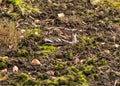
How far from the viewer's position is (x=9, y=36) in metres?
4.41

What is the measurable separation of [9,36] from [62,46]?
721mm

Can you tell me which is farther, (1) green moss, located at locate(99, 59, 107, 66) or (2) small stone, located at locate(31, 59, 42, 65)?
(1) green moss, located at locate(99, 59, 107, 66)

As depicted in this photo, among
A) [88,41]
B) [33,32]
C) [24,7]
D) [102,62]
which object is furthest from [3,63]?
[24,7]

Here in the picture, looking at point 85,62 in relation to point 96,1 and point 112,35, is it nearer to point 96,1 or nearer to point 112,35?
point 112,35

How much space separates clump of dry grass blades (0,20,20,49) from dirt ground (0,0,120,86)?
1 centimetres

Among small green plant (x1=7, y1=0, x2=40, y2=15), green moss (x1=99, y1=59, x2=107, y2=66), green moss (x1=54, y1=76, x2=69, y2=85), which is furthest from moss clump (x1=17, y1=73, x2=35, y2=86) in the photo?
small green plant (x1=7, y1=0, x2=40, y2=15)

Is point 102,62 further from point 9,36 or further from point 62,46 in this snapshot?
point 9,36

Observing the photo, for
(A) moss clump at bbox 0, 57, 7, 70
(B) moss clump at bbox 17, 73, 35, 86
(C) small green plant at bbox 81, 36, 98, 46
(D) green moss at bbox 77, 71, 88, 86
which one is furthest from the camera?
(C) small green plant at bbox 81, 36, 98, 46

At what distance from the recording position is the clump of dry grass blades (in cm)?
438

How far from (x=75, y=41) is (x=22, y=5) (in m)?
1.33

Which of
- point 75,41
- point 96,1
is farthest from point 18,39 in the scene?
point 96,1

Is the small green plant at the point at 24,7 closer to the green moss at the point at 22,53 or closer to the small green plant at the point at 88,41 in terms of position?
the small green plant at the point at 88,41

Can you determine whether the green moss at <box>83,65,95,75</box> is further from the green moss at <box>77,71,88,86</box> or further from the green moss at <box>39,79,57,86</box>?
the green moss at <box>39,79,57,86</box>

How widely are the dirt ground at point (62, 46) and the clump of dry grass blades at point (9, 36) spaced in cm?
1
